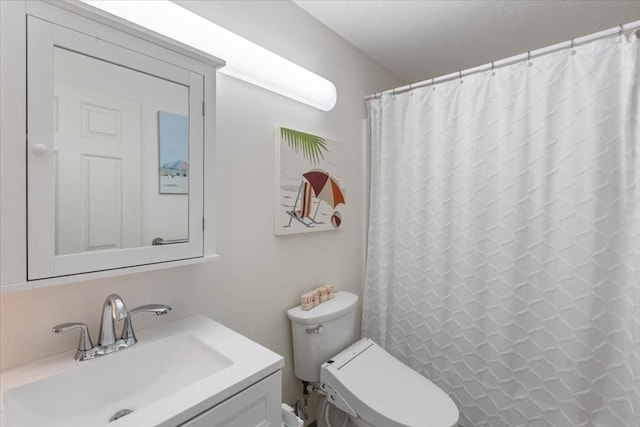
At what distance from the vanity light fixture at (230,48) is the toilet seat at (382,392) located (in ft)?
4.18

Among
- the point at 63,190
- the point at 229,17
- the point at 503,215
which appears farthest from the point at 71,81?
the point at 503,215

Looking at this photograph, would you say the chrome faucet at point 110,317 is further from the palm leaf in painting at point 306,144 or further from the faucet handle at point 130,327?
the palm leaf in painting at point 306,144

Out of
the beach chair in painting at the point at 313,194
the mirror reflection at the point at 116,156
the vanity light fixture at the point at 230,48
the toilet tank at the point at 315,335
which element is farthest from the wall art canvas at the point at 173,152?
the toilet tank at the point at 315,335

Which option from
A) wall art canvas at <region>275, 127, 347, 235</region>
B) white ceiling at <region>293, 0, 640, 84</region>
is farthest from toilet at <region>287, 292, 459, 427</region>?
white ceiling at <region>293, 0, 640, 84</region>

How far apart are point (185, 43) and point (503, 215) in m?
1.51

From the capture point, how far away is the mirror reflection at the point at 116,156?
787 millimetres

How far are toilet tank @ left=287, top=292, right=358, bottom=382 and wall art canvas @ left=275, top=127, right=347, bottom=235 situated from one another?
1.32 ft

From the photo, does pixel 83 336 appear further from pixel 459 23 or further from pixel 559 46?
pixel 459 23

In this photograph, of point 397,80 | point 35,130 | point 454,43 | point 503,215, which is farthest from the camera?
point 397,80

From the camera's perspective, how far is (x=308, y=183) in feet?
5.17

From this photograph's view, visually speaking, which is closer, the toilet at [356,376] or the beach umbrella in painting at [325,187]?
the toilet at [356,376]

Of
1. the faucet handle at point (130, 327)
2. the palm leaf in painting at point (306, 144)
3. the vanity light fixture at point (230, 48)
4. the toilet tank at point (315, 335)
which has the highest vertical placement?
the vanity light fixture at point (230, 48)

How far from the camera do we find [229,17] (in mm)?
1235

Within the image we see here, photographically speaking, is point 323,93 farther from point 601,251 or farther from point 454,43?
point 601,251
